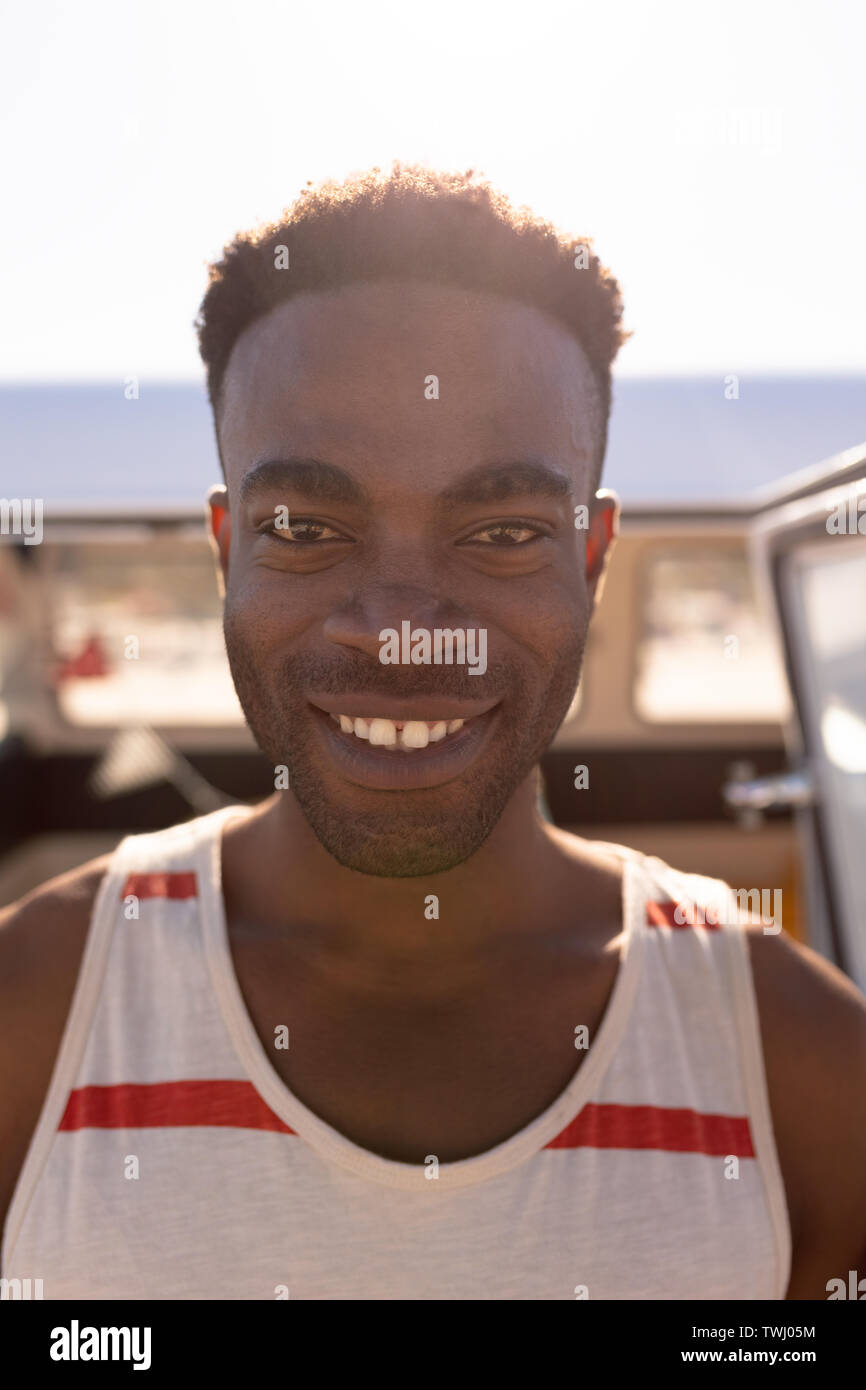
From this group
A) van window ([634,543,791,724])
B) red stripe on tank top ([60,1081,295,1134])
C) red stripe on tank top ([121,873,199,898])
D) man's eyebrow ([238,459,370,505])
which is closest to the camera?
man's eyebrow ([238,459,370,505])

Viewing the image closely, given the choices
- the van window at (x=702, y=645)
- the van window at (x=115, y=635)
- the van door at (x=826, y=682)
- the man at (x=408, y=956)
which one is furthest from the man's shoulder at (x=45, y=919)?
the van window at (x=115, y=635)

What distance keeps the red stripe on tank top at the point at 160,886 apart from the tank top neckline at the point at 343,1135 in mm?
17

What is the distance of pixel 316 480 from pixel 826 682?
1.94m

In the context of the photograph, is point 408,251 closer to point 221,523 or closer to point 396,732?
point 221,523

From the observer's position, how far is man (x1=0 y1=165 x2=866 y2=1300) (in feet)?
3.50

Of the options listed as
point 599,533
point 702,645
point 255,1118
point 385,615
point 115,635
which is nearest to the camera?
point 385,615

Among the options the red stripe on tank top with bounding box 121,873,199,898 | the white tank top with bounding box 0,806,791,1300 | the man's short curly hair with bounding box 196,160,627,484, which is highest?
the man's short curly hair with bounding box 196,160,627,484

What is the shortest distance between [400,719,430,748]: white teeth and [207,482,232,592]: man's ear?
30 cm

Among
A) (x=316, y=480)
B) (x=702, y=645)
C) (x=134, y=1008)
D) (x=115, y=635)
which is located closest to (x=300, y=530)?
(x=316, y=480)

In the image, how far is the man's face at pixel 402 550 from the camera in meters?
1.05

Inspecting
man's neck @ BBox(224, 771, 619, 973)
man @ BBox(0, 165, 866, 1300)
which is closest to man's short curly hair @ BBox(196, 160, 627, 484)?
man @ BBox(0, 165, 866, 1300)

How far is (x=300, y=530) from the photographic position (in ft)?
3.52

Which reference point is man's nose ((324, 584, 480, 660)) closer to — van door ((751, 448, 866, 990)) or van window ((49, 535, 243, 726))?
van door ((751, 448, 866, 990))
